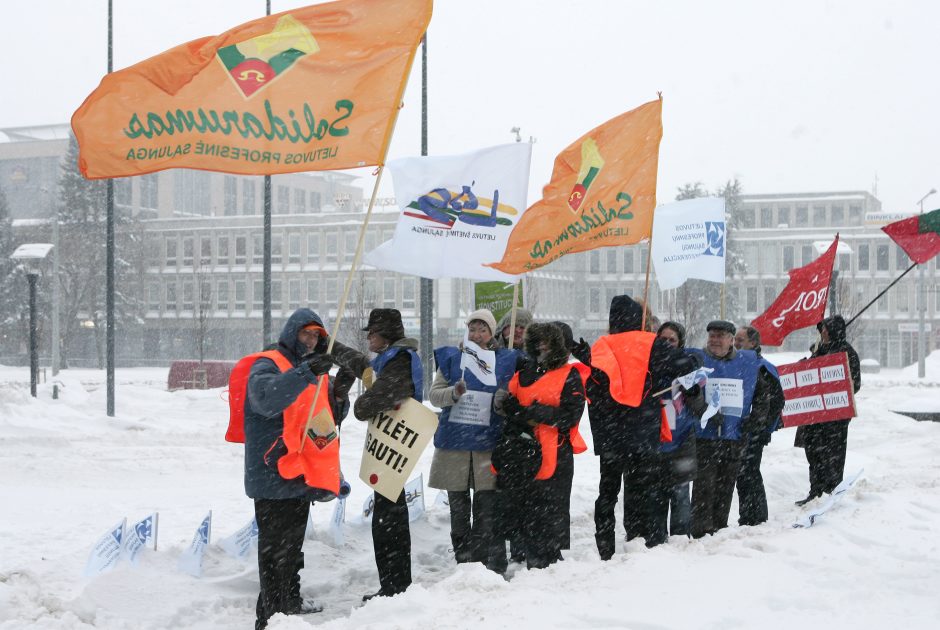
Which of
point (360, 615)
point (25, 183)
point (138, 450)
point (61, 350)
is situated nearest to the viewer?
point (360, 615)

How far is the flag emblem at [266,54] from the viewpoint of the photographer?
6035 mm

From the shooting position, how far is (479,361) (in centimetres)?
678

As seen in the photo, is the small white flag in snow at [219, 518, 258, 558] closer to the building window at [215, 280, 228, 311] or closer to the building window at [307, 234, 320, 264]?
the building window at [307, 234, 320, 264]

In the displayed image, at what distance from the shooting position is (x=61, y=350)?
5844 cm

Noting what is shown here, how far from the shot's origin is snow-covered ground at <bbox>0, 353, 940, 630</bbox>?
494cm

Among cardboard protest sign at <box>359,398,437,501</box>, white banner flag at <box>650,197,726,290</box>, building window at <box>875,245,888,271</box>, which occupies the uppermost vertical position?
building window at <box>875,245,888,271</box>

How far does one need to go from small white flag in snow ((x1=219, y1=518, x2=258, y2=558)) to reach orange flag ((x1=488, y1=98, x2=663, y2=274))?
2804mm

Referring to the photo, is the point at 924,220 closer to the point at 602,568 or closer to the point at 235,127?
the point at 602,568

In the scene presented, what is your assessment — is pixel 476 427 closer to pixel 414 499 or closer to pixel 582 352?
pixel 582 352

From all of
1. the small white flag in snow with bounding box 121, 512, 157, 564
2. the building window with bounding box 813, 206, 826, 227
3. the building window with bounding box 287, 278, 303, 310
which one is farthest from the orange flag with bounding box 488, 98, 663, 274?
the building window with bounding box 813, 206, 826, 227

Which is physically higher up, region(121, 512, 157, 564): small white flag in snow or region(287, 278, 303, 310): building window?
region(287, 278, 303, 310): building window

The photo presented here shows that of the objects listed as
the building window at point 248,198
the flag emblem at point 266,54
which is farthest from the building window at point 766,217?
the flag emblem at point 266,54

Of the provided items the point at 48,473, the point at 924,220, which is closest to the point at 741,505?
the point at 924,220

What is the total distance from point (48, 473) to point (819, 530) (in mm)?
10438
